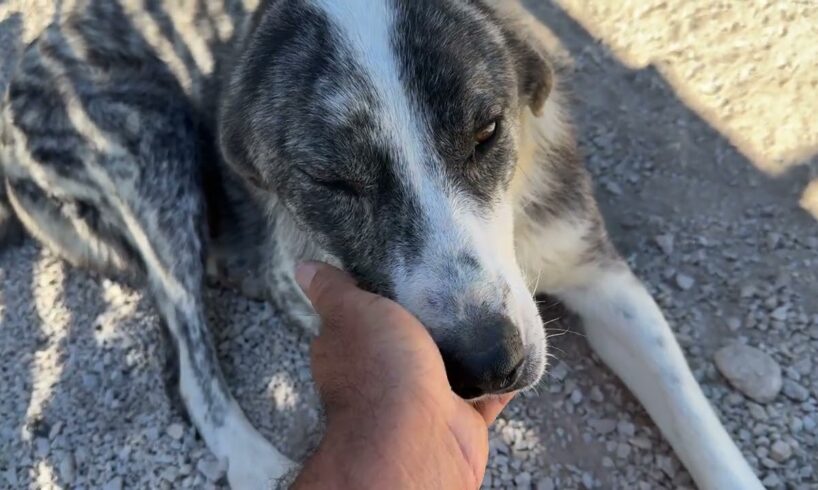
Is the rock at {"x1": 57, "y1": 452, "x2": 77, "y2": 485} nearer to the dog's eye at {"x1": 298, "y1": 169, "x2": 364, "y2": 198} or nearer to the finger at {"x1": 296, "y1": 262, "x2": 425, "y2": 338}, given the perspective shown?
the finger at {"x1": 296, "y1": 262, "x2": 425, "y2": 338}

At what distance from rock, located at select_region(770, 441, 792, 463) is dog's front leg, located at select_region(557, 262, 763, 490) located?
160mm

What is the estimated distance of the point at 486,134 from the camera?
85.1 inches

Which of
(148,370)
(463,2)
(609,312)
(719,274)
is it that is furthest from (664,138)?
(148,370)

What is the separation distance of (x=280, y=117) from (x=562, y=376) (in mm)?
1338

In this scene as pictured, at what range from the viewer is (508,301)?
1.93m

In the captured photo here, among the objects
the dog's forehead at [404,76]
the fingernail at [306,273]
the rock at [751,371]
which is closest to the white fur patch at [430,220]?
the dog's forehead at [404,76]

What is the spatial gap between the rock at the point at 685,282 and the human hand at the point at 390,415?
130 centimetres

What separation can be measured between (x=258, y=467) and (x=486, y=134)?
141 cm

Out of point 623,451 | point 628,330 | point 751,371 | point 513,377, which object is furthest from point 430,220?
point 751,371

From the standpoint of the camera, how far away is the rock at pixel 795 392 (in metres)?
2.68

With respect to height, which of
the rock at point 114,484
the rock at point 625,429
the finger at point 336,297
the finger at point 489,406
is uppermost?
the finger at point 336,297

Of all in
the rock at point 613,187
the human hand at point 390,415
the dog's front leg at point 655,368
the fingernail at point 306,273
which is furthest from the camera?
the rock at point 613,187

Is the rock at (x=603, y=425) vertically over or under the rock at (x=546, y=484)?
over

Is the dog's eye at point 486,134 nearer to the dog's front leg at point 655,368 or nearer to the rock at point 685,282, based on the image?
the dog's front leg at point 655,368
